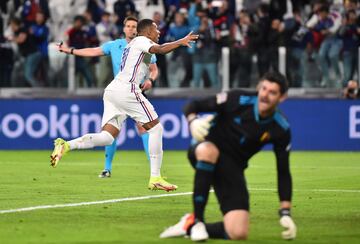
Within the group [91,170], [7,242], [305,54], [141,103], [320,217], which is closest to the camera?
[7,242]

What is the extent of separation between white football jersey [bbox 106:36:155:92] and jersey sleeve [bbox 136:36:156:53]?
170mm

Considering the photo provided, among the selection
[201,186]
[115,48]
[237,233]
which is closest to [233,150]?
[201,186]

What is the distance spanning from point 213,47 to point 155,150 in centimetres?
1008

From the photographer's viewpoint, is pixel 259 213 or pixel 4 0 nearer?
pixel 259 213

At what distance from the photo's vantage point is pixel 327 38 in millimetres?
23953

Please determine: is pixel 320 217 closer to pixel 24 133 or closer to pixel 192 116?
pixel 192 116

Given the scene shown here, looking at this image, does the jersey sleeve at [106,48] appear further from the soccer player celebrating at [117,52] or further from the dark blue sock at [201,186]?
the dark blue sock at [201,186]

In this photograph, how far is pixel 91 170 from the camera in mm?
17938

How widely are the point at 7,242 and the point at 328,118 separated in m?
16.8

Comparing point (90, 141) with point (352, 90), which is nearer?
point (90, 141)

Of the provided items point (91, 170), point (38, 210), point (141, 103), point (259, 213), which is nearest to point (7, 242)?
point (38, 210)

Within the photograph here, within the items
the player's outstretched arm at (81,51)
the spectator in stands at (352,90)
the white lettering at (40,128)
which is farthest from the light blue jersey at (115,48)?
the spectator in stands at (352,90)

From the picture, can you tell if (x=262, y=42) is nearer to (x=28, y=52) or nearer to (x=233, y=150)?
(x=28, y=52)

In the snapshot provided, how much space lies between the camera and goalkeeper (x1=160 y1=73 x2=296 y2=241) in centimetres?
873
